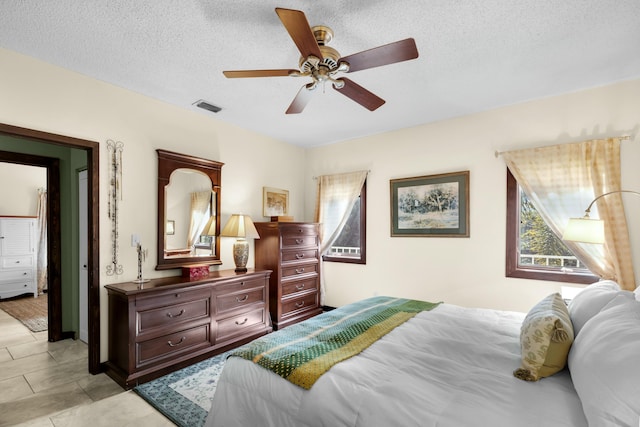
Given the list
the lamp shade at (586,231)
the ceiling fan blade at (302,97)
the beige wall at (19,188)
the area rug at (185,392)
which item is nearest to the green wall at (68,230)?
the area rug at (185,392)

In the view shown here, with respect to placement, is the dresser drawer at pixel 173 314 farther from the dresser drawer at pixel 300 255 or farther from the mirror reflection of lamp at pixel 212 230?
the dresser drawer at pixel 300 255

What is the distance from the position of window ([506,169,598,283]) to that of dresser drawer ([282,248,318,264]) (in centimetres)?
245

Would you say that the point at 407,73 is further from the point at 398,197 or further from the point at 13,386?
the point at 13,386

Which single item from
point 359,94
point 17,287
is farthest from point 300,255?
point 17,287

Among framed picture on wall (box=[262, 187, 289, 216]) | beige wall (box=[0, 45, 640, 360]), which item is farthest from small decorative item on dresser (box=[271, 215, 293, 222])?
beige wall (box=[0, 45, 640, 360])

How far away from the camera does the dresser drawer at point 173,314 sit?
2.69m

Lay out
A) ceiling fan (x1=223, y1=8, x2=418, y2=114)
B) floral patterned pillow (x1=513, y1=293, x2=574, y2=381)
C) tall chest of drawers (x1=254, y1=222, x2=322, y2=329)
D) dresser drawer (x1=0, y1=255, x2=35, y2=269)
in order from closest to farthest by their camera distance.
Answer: floral patterned pillow (x1=513, y1=293, x2=574, y2=381) < ceiling fan (x1=223, y1=8, x2=418, y2=114) < tall chest of drawers (x1=254, y1=222, x2=322, y2=329) < dresser drawer (x1=0, y1=255, x2=35, y2=269)

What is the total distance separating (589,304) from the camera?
5.72ft

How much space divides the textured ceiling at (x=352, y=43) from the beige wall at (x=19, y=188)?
4956 millimetres

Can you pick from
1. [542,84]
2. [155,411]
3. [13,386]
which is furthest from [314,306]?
[542,84]

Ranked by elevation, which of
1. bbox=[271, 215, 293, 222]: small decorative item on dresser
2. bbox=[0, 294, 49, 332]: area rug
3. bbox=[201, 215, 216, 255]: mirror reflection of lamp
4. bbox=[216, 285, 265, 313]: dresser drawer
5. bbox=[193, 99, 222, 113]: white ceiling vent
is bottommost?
bbox=[0, 294, 49, 332]: area rug

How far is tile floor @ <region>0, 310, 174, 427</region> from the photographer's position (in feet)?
7.13

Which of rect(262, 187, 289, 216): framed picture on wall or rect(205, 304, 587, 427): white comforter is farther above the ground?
rect(262, 187, 289, 216): framed picture on wall

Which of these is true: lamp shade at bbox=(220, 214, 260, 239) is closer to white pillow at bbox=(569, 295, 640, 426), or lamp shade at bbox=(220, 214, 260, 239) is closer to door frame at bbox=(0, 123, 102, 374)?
door frame at bbox=(0, 123, 102, 374)
